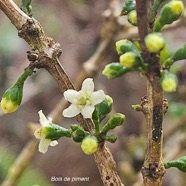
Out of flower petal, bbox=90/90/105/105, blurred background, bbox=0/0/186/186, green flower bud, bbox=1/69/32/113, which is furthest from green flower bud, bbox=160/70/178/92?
Answer: blurred background, bbox=0/0/186/186

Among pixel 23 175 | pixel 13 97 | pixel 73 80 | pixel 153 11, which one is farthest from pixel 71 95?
pixel 73 80

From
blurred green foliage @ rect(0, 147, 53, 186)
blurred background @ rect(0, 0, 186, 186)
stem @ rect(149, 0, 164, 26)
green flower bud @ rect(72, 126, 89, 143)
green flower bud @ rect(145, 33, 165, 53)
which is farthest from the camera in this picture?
blurred background @ rect(0, 0, 186, 186)

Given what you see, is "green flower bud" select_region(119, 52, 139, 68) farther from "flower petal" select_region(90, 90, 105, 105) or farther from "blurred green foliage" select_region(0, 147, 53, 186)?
"blurred green foliage" select_region(0, 147, 53, 186)

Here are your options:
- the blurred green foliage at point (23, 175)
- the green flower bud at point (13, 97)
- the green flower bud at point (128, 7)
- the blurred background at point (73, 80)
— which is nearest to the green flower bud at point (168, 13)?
the green flower bud at point (128, 7)

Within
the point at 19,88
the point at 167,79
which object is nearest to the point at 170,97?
the point at 19,88

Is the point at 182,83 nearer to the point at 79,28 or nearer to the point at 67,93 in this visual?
the point at 79,28

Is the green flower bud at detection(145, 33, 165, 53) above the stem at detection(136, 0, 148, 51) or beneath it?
beneath
